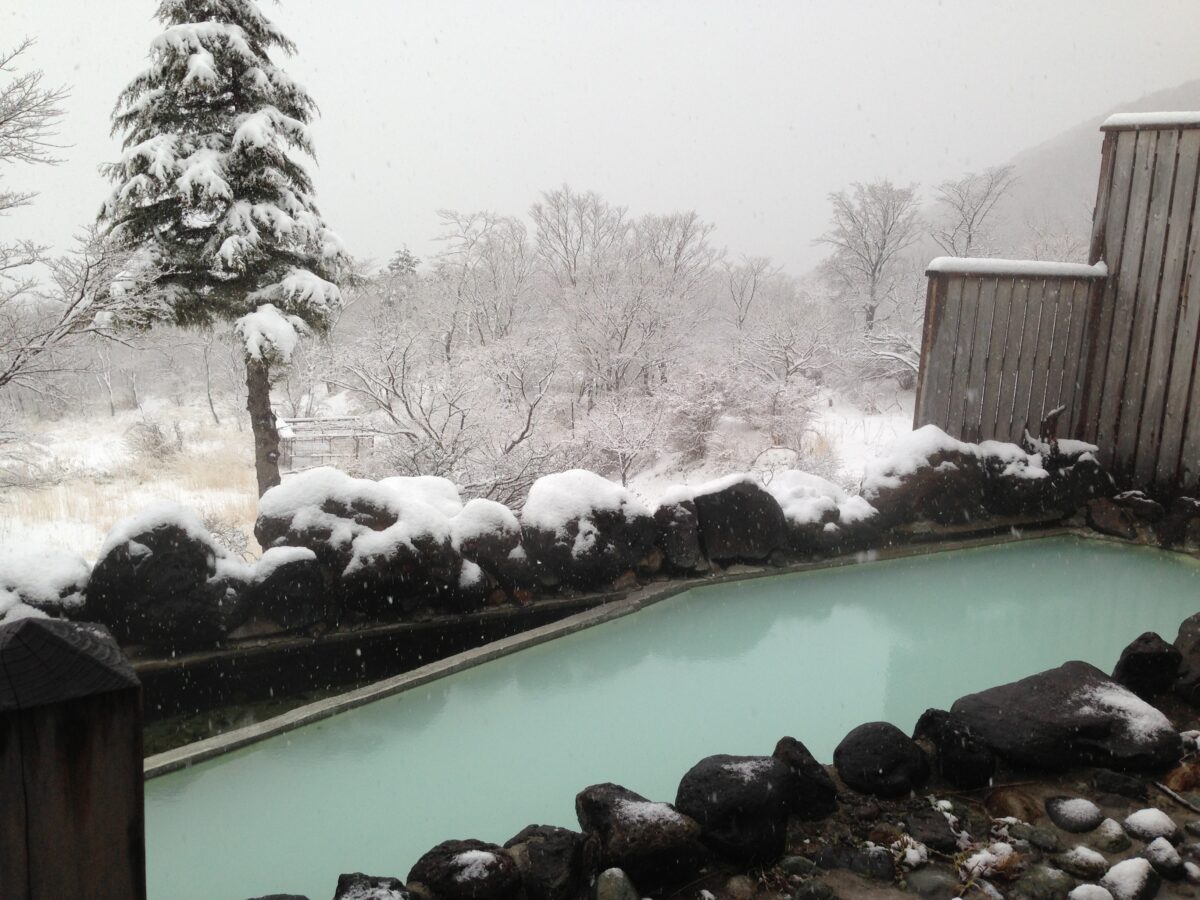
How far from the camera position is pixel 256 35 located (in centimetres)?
878

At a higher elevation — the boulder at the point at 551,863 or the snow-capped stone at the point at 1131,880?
the snow-capped stone at the point at 1131,880

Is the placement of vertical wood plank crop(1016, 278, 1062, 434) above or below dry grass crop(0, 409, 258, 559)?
above

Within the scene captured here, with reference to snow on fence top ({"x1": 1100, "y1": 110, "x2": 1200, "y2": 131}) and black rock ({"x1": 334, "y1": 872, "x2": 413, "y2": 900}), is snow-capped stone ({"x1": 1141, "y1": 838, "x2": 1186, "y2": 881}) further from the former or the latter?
snow on fence top ({"x1": 1100, "y1": 110, "x2": 1200, "y2": 131})

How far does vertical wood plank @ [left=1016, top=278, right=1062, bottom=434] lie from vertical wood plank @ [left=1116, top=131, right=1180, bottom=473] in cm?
46

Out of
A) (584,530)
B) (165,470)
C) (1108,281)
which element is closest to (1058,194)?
(1108,281)

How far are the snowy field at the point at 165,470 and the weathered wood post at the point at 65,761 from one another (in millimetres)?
8037

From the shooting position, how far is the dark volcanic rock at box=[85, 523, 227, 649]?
325 centimetres

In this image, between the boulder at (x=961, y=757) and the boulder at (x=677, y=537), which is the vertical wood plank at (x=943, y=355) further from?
the boulder at (x=961, y=757)

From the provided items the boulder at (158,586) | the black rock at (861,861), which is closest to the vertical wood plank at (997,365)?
the black rock at (861,861)

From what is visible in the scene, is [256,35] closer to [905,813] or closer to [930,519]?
[930,519]

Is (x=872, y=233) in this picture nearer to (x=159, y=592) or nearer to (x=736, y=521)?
(x=736, y=521)

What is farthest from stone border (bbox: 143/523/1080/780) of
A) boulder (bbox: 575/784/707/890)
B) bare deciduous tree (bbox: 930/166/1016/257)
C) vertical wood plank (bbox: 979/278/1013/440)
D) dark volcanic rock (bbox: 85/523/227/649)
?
bare deciduous tree (bbox: 930/166/1016/257)

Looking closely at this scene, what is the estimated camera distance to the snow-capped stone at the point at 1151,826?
1.93 m

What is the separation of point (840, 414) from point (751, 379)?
415cm
